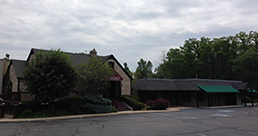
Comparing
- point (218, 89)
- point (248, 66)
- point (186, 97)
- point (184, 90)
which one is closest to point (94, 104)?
point (184, 90)

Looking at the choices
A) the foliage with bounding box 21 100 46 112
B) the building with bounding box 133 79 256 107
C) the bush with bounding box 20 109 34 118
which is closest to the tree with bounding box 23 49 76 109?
the foliage with bounding box 21 100 46 112

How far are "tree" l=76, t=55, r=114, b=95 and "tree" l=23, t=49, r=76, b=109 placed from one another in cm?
182

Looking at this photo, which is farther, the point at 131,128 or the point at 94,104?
the point at 94,104

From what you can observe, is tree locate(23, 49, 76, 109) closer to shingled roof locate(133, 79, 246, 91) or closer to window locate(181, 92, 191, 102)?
shingled roof locate(133, 79, 246, 91)

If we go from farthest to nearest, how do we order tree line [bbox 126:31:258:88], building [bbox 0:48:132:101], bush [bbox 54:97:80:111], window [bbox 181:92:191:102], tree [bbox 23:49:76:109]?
tree line [bbox 126:31:258:88] → window [bbox 181:92:191:102] → building [bbox 0:48:132:101] → bush [bbox 54:97:80:111] → tree [bbox 23:49:76:109]

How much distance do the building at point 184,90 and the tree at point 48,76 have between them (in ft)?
43.7

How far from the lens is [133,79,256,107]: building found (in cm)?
2973

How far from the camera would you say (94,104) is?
20016mm

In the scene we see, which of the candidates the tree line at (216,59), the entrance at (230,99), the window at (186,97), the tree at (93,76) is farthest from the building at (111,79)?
the tree line at (216,59)

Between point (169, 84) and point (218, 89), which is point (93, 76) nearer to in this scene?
point (169, 84)

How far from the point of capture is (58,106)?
1956cm

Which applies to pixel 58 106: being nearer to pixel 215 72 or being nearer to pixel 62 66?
pixel 62 66

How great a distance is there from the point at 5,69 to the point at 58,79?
44.6 feet

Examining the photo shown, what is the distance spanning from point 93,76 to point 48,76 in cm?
455
